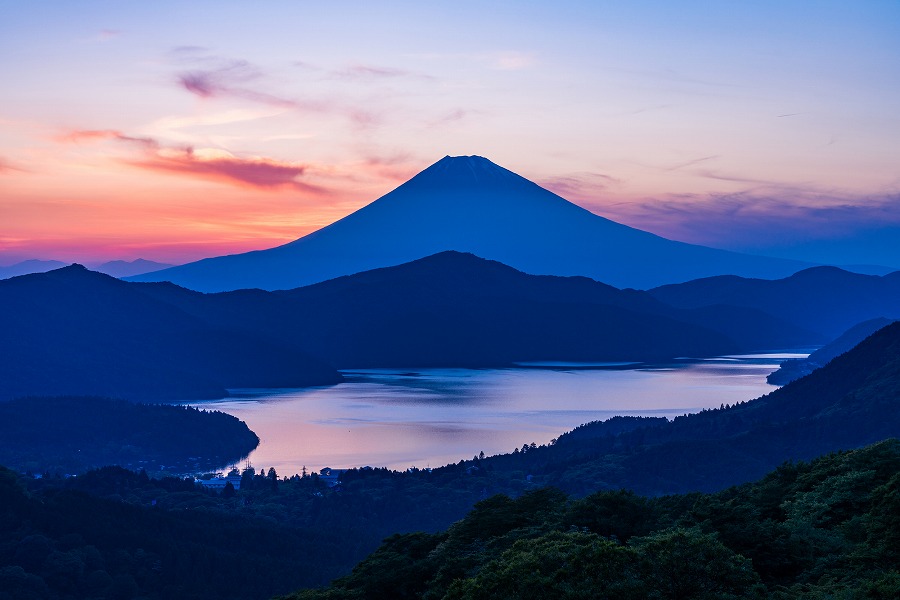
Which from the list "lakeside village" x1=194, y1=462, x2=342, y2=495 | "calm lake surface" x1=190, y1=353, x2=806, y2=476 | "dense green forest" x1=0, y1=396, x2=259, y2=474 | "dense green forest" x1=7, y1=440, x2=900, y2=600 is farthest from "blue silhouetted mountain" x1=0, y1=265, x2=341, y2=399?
"dense green forest" x1=7, y1=440, x2=900, y2=600

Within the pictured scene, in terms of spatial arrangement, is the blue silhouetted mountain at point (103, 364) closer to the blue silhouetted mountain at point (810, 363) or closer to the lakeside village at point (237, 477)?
the lakeside village at point (237, 477)

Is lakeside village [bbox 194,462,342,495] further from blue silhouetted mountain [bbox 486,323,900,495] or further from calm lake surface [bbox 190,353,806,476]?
blue silhouetted mountain [bbox 486,323,900,495]

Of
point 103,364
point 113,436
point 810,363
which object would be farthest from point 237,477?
point 810,363

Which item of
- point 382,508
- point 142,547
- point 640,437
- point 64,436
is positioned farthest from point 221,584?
point 64,436

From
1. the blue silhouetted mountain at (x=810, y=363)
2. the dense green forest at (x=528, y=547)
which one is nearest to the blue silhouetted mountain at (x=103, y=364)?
the blue silhouetted mountain at (x=810, y=363)

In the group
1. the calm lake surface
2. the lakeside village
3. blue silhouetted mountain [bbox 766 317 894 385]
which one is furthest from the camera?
blue silhouetted mountain [bbox 766 317 894 385]

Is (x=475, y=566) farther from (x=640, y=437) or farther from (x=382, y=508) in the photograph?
(x=640, y=437)

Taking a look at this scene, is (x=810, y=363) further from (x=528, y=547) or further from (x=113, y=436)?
(x=528, y=547)
